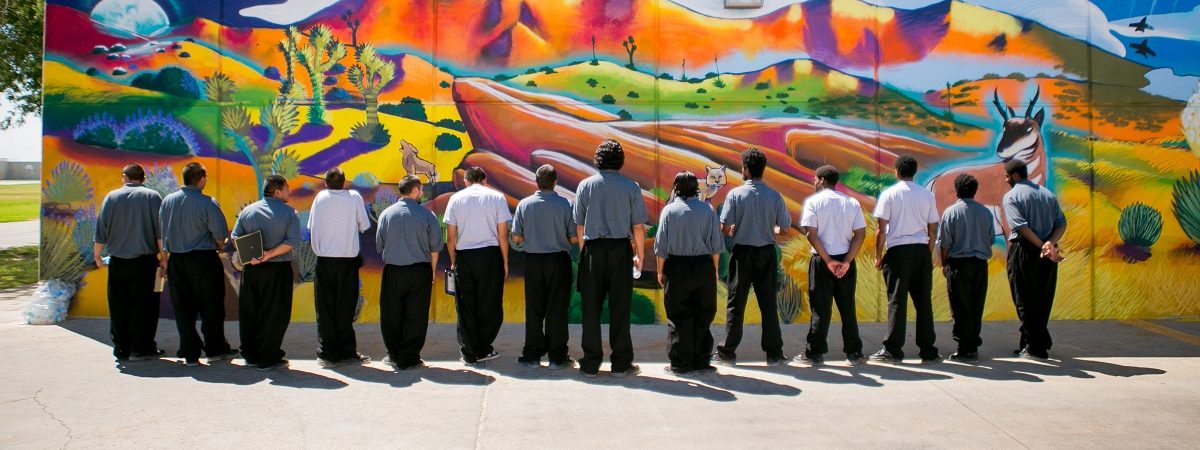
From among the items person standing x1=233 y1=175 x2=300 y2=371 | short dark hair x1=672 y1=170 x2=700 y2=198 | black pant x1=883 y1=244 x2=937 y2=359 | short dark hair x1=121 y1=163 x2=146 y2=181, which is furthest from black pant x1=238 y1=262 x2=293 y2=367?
black pant x1=883 y1=244 x2=937 y2=359

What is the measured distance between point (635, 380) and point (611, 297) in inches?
26.1

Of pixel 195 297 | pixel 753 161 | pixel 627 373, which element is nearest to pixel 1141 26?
pixel 753 161

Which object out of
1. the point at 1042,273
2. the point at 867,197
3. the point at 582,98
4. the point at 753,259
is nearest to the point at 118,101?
the point at 582,98

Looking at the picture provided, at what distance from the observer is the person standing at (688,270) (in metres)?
7.25

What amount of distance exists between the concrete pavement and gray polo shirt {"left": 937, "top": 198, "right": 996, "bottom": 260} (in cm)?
94

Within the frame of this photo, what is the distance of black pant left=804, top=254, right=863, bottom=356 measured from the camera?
7.76 metres

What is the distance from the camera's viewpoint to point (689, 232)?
285 inches

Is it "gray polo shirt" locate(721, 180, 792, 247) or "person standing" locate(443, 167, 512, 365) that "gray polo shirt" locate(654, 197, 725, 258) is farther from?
"person standing" locate(443, 167, 512, 365)

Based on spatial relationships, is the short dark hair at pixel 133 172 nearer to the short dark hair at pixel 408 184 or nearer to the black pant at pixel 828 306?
the short dark hair at pixel 408 184

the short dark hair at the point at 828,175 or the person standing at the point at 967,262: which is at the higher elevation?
the short dark hair at the point at 828,175

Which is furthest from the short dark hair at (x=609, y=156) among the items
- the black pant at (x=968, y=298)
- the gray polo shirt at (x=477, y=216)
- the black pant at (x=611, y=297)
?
the black pant at (x=968, y=298)

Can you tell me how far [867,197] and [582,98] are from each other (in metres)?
3.12

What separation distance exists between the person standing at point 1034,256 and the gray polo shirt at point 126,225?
718cm

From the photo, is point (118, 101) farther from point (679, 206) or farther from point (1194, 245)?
point (1194, 245)
